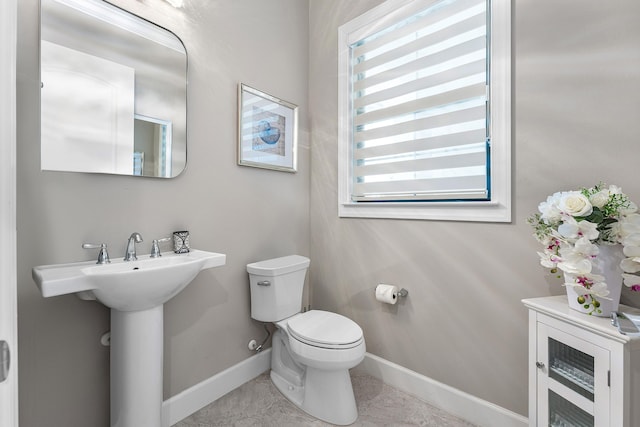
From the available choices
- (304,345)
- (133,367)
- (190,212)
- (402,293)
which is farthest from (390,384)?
(190,212)

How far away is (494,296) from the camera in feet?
4.75

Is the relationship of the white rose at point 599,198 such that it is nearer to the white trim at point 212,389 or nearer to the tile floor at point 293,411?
the tile floor at point 293,411

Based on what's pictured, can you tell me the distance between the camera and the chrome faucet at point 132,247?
1306mm

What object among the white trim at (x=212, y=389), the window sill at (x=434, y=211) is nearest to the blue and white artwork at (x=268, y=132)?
the window sill at (x=434, y=211)

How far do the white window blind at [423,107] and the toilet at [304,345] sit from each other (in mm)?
738

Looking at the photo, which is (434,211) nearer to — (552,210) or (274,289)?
(552,210)

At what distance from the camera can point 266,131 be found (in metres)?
1.95

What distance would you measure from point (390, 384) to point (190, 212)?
1.57 metres

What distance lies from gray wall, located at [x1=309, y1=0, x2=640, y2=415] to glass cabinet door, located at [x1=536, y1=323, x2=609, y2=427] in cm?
24

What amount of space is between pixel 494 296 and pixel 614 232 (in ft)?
1.92

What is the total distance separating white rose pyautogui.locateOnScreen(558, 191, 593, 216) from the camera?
1.00m

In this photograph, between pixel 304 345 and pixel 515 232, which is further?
pixel 304 345

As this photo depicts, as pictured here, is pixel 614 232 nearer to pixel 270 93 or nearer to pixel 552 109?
pixel 552 109

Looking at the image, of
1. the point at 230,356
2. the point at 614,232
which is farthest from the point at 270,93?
the point at 614,232
